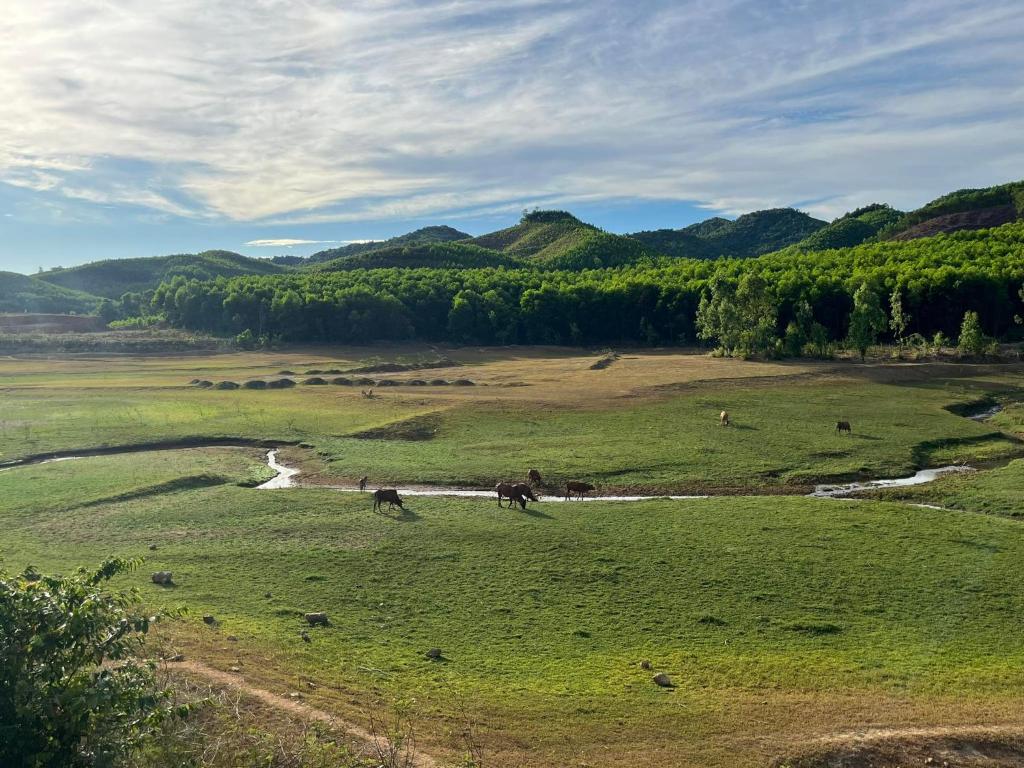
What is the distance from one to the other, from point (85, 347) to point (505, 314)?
71.1m

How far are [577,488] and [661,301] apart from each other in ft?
297

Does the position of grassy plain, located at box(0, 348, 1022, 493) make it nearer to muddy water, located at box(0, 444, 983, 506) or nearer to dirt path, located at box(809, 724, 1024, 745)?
muddy water, located at box(0, 444, 983, 506)

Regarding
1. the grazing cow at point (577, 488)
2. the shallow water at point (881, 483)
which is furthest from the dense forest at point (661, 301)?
the grazing cow at point (577, 488)

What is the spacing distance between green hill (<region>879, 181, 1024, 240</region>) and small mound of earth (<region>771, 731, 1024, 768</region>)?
177m

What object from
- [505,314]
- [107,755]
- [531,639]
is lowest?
[531,639]

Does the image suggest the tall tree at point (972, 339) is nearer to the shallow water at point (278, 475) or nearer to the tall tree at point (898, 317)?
the tall tree at point (898, 317)

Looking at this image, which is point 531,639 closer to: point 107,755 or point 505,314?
point 107,755

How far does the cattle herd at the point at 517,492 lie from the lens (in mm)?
33625

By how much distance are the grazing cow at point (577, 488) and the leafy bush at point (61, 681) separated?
2676 cm

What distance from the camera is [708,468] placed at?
133ft

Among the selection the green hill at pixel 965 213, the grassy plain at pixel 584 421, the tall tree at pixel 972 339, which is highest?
the green hill at pixel 965 213

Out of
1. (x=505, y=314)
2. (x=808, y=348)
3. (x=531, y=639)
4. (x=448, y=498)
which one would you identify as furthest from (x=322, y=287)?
(x=531, y=639)

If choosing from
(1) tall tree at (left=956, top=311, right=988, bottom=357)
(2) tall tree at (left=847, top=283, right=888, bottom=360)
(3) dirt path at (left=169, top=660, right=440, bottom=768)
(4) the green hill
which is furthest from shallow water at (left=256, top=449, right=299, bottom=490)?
(4) the green hill

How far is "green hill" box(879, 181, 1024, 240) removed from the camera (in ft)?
554
